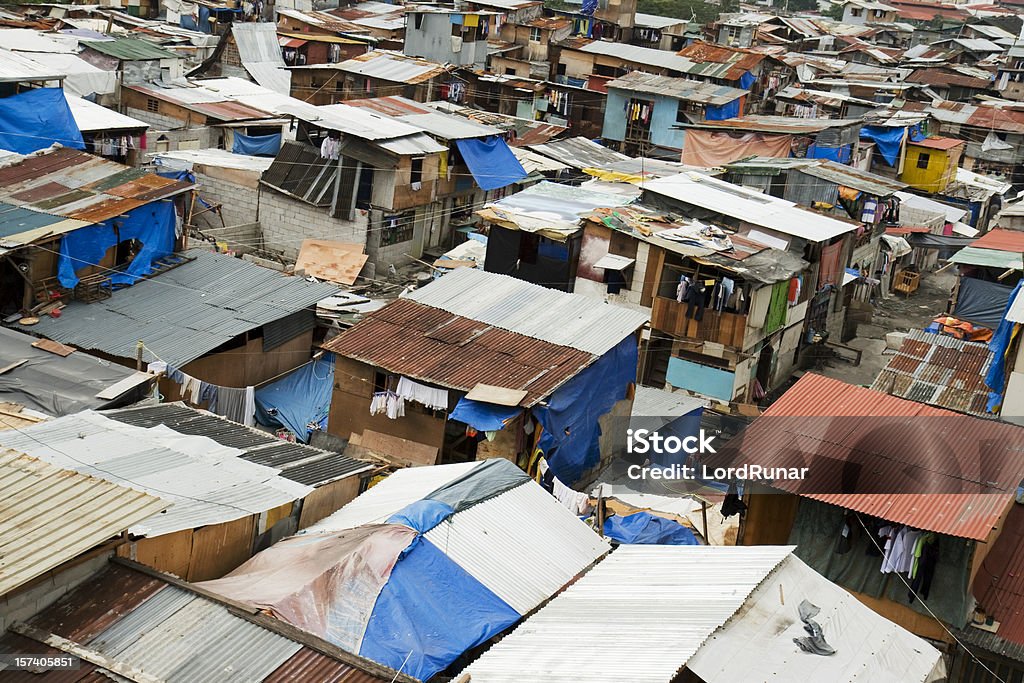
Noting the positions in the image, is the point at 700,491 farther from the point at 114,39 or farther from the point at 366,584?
the point at 114,39

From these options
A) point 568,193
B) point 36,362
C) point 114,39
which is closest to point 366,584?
point 36,362

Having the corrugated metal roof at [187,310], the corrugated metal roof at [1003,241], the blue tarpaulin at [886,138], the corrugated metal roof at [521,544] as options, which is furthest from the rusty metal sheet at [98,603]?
the blue tarpaulin at [886,138]

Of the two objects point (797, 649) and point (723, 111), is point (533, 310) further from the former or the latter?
point (723, 111)

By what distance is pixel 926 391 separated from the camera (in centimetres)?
2292

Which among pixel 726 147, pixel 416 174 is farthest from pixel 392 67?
pixel 416 174

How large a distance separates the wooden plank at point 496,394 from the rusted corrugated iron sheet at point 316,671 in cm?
784

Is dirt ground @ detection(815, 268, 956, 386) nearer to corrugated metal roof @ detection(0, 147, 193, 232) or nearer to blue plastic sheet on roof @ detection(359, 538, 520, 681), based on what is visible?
corrugated metal roof @ detection(0, 147, 193, 232)

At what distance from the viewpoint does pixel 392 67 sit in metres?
48.8

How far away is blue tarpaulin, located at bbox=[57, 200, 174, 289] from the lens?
2347 cm

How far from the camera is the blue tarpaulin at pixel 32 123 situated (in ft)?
98.6

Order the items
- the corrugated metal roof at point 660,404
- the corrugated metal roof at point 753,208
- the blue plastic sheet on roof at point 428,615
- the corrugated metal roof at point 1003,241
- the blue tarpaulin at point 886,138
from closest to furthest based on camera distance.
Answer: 1. the blue plastic sheet on roof at point 428,615
2. the corrugated metal roof at point 660,404
3. the corrugated metal roof at point 753,208
4. the corrugated metal roof at point 1003,241
5. the blue tarpaulin at point 886,138

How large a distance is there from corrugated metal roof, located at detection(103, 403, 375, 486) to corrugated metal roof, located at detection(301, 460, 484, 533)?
0.50m

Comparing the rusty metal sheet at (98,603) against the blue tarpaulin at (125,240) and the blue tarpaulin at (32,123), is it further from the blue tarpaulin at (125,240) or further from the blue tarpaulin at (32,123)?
the blue tarpaulin at (32,123)

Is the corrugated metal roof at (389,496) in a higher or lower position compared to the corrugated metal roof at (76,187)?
lower
